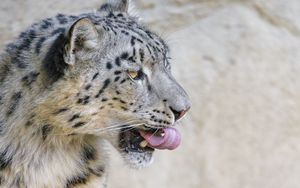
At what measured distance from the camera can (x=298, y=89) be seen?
732 centimetres

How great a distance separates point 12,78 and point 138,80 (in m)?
0.74

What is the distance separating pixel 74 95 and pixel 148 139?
52 centimetres

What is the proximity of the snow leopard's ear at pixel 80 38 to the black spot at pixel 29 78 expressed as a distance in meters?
0.26

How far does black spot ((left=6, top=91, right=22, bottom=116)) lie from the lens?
15.4 ft

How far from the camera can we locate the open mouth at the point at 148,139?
185 inches

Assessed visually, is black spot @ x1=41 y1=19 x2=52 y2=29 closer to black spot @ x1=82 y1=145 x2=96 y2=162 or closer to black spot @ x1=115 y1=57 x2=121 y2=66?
black spot @ x1=115 y1=57 x2=121 y2=66

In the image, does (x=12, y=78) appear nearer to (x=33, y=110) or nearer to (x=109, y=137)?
(x=33, y=110)

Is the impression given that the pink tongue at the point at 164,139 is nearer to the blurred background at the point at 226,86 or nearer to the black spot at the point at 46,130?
the black spot at the point at 46,130

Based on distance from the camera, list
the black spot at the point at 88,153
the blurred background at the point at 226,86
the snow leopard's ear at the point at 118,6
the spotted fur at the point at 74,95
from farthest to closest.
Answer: the blurred background at the point at 226,86, the snow leopard's ear at the point at 118,6, the black spot at the point at 88,153, the spotted fur at the point at 74,95

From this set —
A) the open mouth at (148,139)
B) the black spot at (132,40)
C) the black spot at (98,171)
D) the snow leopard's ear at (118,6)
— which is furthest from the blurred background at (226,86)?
the black spot at (132,40)

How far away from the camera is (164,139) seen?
185 inches

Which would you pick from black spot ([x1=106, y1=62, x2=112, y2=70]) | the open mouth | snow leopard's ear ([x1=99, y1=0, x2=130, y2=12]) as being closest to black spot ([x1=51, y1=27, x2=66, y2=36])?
black spot ([x1=106, y1=62, x2=112, y2=70])

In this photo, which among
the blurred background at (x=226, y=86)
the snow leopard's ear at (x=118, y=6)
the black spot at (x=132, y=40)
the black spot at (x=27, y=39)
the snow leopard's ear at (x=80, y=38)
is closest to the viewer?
the snow leopard's ear at (x=80, y=38)

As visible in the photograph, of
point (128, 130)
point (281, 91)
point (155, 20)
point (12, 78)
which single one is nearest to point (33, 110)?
point (12, 78)
